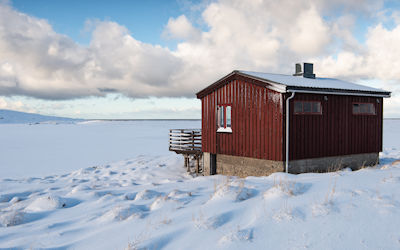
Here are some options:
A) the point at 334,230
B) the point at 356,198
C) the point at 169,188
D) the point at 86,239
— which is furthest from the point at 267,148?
the point at 86,239

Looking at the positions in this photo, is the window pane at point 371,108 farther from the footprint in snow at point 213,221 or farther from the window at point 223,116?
the footprint in snow at point 213,221

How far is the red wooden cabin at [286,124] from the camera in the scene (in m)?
13.0

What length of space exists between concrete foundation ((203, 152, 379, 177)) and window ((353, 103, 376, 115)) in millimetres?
2325

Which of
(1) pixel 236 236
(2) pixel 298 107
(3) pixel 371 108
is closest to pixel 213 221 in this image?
(1) pixel 236 236

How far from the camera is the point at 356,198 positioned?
6848 mm

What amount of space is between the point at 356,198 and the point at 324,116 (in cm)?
777

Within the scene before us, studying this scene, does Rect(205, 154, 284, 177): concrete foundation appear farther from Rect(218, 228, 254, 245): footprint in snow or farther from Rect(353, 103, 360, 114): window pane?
Rect(218, 228, 254, 245): footprint in snow

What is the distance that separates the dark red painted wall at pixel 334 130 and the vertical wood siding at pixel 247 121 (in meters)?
0.75

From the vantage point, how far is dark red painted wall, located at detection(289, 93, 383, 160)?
13.2 m

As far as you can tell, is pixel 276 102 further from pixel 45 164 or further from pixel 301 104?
pixel 45 164

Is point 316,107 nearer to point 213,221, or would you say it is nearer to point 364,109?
point 364,109

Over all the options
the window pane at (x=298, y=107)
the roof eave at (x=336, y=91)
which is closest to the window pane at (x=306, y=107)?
the window pane at (x=298, y=107)

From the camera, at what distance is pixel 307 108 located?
13445 mm

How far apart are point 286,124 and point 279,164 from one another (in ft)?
6.13
